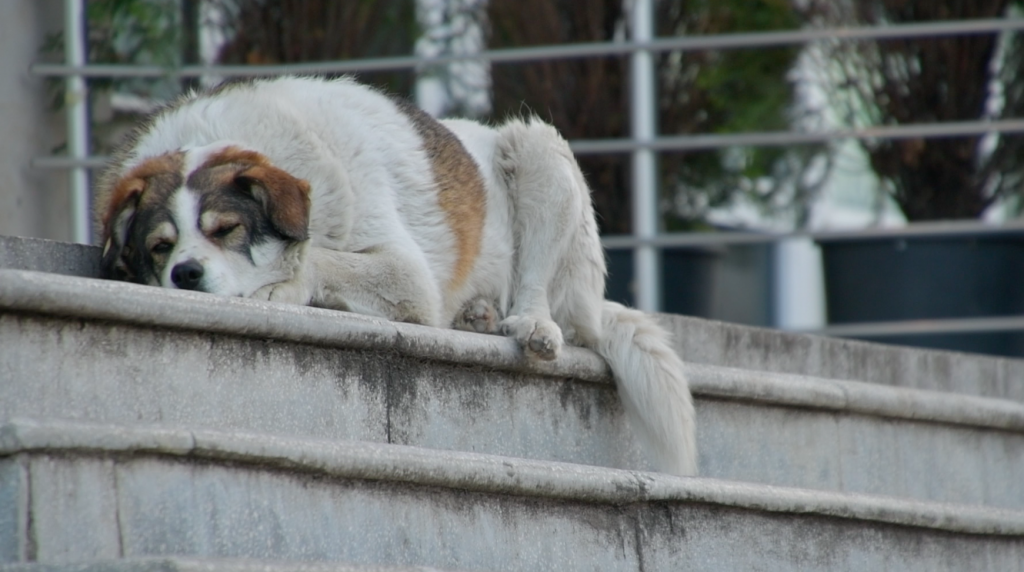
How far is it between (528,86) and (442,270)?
293 cm

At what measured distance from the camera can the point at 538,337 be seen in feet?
Answer: 11.6

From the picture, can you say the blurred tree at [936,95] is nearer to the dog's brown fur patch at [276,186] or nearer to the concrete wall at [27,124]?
the concrete wall at [27,124]

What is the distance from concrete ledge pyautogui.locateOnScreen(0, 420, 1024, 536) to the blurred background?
211 centimetres

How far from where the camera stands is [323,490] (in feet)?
8.79

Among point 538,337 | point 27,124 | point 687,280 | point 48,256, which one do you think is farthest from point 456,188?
point 687,280

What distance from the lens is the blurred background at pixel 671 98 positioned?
5945 millimetres

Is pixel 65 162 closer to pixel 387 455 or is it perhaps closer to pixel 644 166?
pixel 644 166

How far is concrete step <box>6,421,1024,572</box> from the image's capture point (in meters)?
2.33

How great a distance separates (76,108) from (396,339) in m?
3.41

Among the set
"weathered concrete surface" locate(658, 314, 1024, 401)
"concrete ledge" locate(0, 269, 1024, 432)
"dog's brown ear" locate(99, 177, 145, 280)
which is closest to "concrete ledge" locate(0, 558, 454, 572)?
"concrete ledge" locate(0, 269, 1024, 432)

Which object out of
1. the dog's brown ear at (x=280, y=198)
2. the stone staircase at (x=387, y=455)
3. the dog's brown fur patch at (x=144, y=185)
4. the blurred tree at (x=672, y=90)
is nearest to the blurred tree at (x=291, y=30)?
the blurred tree at (x=672, y=90)

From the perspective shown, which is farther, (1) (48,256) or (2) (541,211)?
(2) (541,211)

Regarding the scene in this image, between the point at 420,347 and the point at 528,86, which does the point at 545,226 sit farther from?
the point at 528,86

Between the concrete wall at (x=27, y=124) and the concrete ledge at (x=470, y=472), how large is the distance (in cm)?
367
